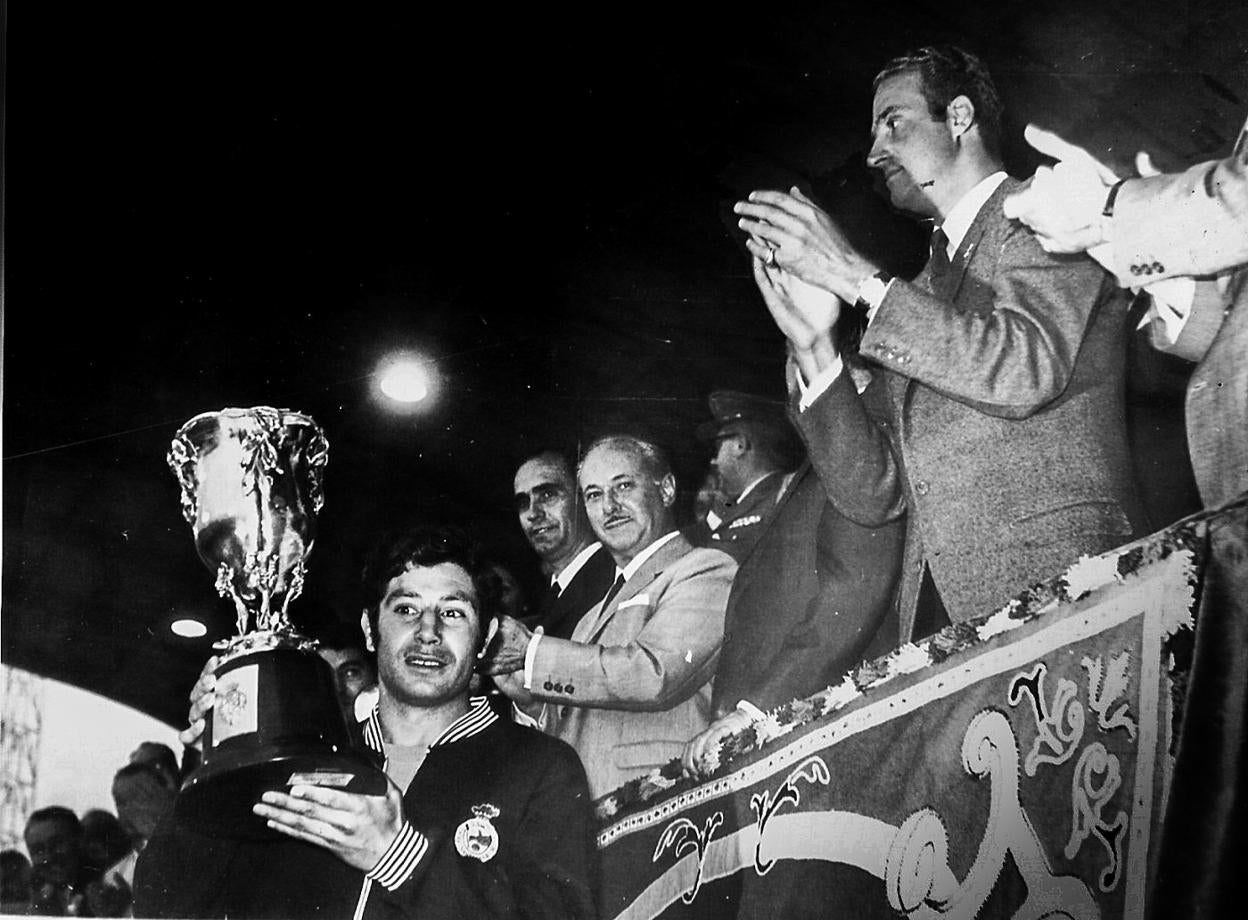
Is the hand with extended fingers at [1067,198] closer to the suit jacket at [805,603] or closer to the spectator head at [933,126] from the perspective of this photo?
the spectator head at [933,126]

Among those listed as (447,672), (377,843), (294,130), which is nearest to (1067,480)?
(447,672)

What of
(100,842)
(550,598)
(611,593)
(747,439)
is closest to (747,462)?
(747,439)

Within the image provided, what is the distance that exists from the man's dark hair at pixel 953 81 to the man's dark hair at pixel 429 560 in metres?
1.50

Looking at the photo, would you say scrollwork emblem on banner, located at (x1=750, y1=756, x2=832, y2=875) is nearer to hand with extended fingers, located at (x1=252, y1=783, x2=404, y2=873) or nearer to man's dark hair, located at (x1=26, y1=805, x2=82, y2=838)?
hand with extended fingers, located at (x1=252, y1=783, x2=404, y2=873)

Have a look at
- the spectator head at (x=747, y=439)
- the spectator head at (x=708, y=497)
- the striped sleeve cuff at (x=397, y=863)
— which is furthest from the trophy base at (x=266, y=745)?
the spectator head at (x=747, y=439)

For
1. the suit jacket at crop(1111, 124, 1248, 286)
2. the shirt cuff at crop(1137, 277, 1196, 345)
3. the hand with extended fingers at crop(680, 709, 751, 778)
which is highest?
the suit jacket at crop(1111, 124, 1248, 286)

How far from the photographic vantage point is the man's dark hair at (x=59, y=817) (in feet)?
11.8

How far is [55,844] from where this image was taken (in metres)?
3.61

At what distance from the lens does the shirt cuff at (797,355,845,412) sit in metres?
3.52

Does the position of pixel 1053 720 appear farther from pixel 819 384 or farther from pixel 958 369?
pixel 819 384

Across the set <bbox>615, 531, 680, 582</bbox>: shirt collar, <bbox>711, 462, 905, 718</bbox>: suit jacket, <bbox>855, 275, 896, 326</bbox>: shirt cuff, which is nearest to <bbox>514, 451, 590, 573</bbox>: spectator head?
<bbox>615, 531, 680, 582</bbox>: shirt collar

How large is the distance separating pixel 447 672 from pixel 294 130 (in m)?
1.45

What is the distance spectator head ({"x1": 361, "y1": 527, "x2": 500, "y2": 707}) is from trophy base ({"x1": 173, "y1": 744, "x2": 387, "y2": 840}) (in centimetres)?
19

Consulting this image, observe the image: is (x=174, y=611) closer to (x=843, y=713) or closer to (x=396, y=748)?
(x=396, y=748)
